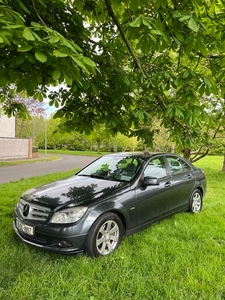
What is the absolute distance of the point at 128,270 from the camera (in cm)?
297

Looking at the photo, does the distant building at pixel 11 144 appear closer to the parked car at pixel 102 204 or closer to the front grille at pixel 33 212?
the parked car at pixel 102 204

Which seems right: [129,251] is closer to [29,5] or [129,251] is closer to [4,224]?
[4,224]

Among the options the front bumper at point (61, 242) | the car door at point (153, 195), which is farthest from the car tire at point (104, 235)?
the car door at point (153, 195)

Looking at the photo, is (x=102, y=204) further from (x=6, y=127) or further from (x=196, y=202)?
(x=6, y=127)

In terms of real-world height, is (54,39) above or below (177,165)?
above

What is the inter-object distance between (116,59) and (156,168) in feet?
7.17

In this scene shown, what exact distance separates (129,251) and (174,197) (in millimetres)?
1741

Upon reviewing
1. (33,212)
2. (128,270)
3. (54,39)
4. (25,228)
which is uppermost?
(54,39)

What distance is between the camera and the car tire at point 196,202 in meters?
5.40

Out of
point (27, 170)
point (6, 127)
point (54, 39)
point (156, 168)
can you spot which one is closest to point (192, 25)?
point (54, 39)

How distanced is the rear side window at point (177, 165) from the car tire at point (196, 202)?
61 centimetres

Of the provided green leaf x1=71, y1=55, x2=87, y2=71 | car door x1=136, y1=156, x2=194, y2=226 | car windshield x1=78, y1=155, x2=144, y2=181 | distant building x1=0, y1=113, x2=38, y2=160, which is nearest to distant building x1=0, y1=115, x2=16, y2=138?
distant building x1=0, y1=113, x2=38, y2=160

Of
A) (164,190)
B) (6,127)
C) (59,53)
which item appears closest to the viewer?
(59,53)

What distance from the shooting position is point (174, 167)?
5.14 metres
